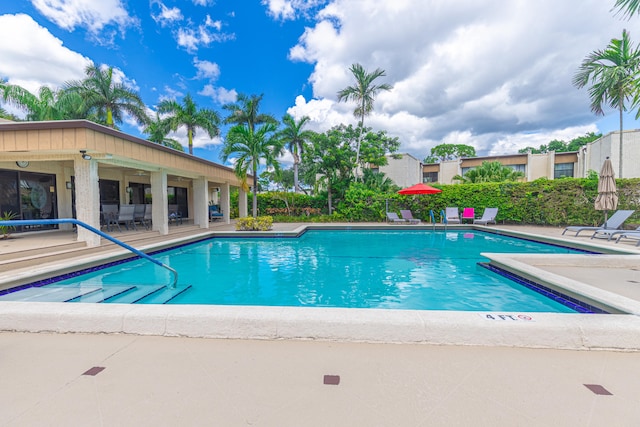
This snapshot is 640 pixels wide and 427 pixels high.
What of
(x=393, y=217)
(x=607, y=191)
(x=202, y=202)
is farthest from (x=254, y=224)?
(x=607, y=191)

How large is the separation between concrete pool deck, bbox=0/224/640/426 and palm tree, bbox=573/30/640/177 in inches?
678

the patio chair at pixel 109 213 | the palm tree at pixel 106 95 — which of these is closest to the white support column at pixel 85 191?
the patio chair at pixel 109 213

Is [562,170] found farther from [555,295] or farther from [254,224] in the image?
[555,295]

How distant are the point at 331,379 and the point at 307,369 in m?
0.22

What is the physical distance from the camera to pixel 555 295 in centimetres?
441

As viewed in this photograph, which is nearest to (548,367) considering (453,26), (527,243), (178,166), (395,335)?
(395,335)

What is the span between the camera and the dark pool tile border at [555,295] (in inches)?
146

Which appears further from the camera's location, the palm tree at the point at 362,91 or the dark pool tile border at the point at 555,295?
the palm tree at the point at 362,91

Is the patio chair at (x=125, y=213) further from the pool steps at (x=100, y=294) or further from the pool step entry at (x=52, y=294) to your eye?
the pool step entry at (x=52, y=294)

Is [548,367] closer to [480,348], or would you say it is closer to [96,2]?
[480,348]

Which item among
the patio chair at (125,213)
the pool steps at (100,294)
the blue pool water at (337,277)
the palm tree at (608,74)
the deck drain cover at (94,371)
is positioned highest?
the palm tree at (608,74)

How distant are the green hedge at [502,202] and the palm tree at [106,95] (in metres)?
13.5

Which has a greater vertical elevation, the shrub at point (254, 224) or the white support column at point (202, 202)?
the white support column at point (202, 202)

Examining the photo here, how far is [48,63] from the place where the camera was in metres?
25.3
